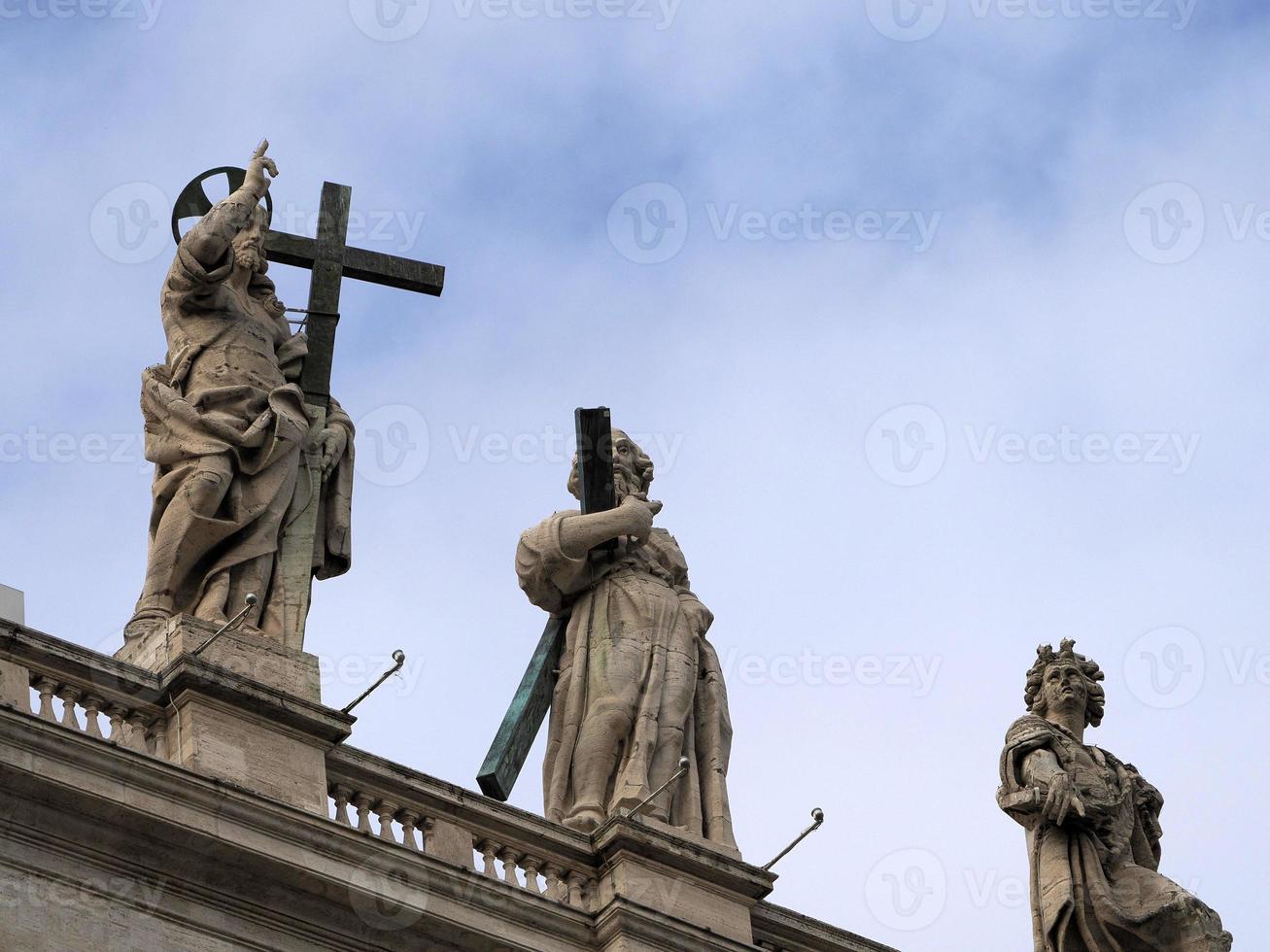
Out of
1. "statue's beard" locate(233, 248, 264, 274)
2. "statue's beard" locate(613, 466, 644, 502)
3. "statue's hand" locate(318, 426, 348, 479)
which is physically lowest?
"statue's hand" locate(318, 426, 348, 479)

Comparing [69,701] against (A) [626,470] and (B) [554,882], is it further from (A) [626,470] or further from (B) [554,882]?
(A) [626,470]

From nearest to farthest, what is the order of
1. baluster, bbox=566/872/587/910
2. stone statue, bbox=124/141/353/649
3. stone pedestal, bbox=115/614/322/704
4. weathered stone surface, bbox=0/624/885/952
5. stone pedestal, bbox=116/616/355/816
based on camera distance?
weathered stone surface, bbox=0/624/885/952 < stone pedestal, bbox=116/616/355/816 < stone pedestal, bbox=115/614/322/704 < baluster, bbox=566/872/587/910 < stone statue, bbox=124/141/353/649

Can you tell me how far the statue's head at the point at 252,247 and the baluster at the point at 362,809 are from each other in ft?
15.2

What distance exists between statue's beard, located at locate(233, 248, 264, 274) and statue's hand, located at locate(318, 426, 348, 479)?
4.46 feet

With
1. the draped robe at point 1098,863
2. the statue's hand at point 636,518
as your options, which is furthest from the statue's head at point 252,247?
the draped robe at point 1098,863

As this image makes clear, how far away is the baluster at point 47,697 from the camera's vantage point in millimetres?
19766

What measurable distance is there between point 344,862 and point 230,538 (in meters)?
3.05

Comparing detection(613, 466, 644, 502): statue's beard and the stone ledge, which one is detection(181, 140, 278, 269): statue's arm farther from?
the stone ledge

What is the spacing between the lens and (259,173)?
24.2m

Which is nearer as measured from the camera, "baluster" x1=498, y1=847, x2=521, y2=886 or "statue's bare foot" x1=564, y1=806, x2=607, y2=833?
"baluster" x1=498, y1=847, x2=521, y2=886

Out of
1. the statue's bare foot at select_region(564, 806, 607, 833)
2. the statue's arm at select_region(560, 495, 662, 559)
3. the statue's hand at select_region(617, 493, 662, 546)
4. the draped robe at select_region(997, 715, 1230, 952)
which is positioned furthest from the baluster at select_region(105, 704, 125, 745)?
the draped robe at select_region(997, 715, 1230, 952)

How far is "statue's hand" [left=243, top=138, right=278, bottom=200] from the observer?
2406cm

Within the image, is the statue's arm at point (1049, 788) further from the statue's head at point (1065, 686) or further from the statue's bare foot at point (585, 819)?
the statue's bare foot at point (585, 819)

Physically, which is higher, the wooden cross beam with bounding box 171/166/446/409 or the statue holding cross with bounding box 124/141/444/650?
the wooden cross beam with bounding box 171/166/446/409
